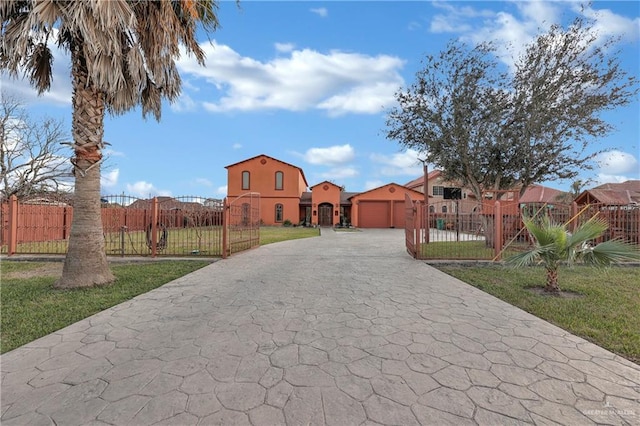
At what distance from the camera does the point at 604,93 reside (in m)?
12.4

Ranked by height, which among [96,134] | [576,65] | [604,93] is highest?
[576,65]

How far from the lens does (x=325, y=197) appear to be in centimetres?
3316

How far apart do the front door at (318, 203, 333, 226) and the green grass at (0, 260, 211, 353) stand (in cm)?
2499

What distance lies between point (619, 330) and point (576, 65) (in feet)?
41.9

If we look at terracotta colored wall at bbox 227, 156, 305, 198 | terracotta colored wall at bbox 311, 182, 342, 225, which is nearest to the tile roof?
terracotta colored wall at bbox 311, 182, 342, 225

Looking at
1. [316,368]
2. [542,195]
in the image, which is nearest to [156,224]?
[316,368]

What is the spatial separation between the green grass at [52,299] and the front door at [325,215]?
25.0 metres

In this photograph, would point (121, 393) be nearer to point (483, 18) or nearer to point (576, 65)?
point (483, 18)

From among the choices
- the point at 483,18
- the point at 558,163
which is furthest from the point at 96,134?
the point at 558,163

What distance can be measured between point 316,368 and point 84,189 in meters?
6.40

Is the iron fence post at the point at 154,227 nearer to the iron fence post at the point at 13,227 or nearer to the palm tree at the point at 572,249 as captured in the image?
the iron fence post at the point at 13,227

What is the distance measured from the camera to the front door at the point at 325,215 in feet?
110

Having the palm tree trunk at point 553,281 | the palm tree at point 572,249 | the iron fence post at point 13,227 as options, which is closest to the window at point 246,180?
the iron fence post at point 13,227

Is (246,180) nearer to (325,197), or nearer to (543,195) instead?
Result: (325,197)
